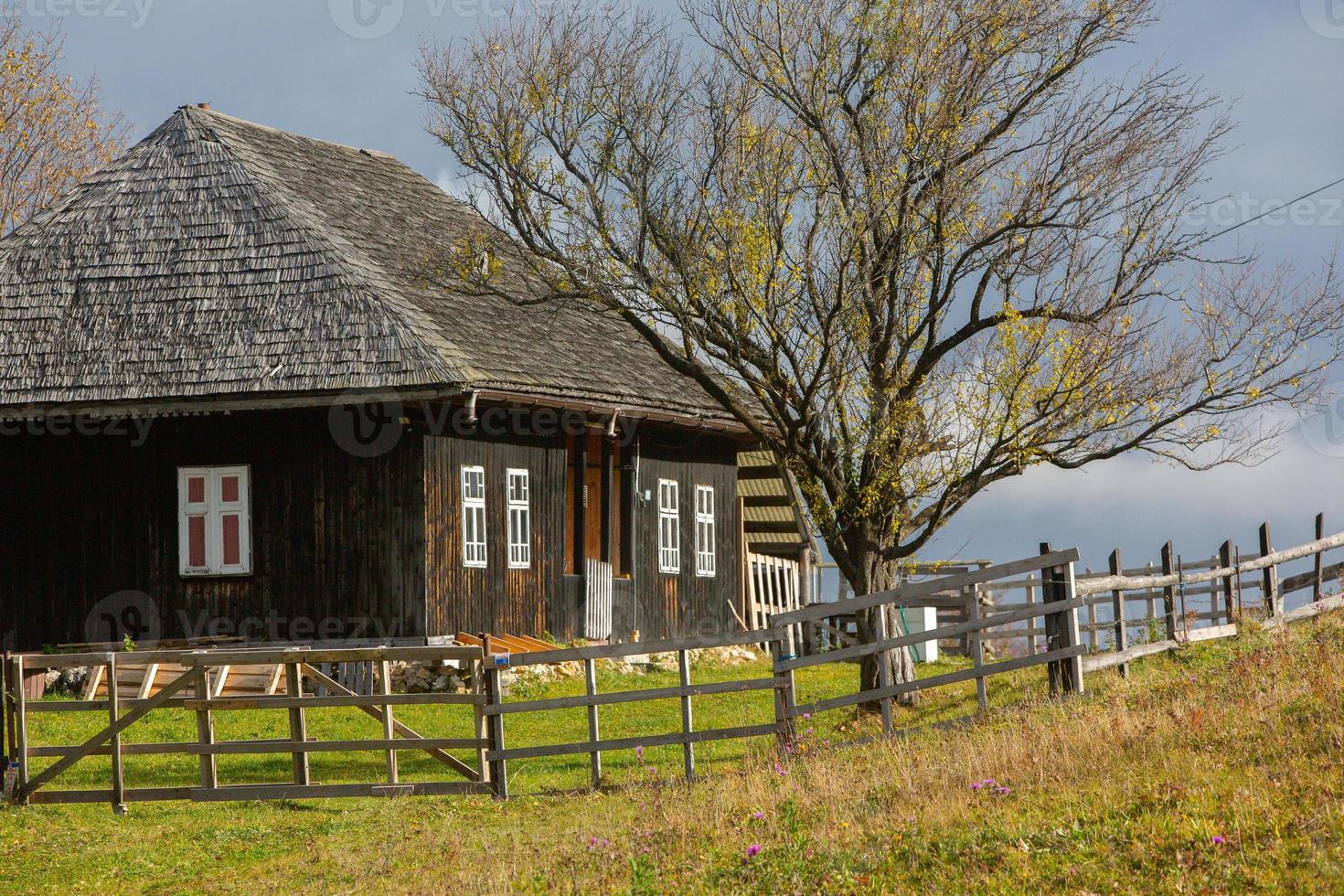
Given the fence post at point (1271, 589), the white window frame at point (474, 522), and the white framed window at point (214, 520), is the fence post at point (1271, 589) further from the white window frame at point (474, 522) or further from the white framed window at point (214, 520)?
the white framed window at point (214, 520)

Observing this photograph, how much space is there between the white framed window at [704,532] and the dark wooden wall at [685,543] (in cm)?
13

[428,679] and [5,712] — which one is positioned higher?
[5,712]

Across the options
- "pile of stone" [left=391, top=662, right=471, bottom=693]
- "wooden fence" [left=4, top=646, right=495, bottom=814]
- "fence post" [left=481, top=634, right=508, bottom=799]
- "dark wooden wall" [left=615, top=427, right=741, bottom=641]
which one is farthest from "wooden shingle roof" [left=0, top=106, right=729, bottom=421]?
"wooden fence" [left=4, top=646, right=495, bottom=814]

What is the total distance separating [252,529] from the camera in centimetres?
1864

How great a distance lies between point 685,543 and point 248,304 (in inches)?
323

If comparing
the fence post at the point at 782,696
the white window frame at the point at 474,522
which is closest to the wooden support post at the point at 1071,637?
Answer: the fence post at the point at 782,696

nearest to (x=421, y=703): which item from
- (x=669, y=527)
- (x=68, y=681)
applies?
(x=68, y=681)

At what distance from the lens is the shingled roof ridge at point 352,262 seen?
58.0 feet

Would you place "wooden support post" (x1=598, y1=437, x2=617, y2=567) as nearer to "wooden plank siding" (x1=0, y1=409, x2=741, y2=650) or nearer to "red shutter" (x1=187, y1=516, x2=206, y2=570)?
"wooden plank siding" (x1=0, y1=409, x2=741, y2=650)

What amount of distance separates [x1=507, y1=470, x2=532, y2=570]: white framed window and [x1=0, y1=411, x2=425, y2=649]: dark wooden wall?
182 centimetres

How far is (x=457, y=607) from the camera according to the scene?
18.7 m

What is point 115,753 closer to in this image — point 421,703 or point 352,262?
point 421,703

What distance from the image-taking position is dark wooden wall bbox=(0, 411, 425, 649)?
1834 cm

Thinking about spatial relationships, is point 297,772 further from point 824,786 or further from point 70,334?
point 70,334
